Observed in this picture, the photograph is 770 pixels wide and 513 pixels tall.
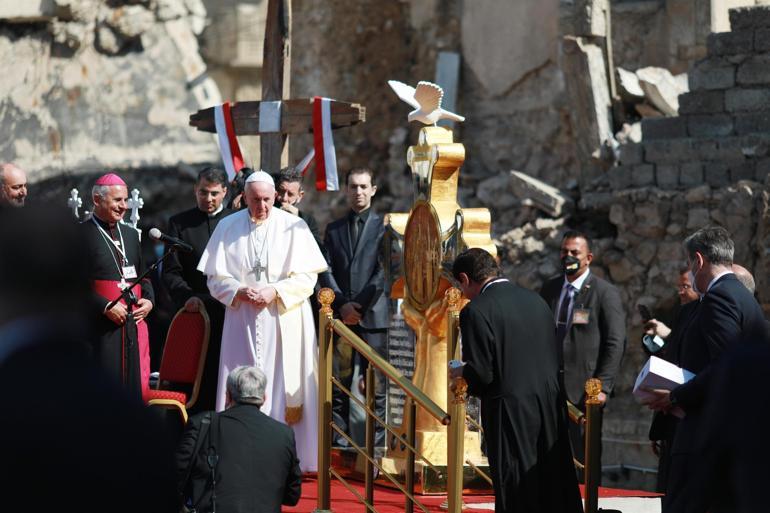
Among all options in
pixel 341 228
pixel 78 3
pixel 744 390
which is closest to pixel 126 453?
pixel 744 390

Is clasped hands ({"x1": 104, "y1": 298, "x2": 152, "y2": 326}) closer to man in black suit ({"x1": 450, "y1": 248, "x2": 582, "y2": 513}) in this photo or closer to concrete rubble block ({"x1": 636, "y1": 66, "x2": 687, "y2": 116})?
man in black suit ({"x1": 450, "y1": 248, "x2": 582, "y2": 513})

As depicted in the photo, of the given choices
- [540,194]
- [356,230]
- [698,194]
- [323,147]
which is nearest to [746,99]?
[698,194]

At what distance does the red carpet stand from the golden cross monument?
15cm

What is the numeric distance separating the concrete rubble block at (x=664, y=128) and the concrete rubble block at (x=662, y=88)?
0.77 m

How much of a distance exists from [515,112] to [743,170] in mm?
3442

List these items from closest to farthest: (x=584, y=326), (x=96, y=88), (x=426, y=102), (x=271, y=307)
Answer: (x=426, y=102) < (x=271, y=307) < (x=584, y=326) < (x=96, y=88)

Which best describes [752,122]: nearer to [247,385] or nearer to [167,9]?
[247,385]

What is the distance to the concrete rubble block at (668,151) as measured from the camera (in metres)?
12.7

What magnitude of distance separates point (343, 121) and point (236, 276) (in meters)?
2.32

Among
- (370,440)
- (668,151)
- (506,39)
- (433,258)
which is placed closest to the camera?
(370,440)

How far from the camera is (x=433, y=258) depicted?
770 centimetres

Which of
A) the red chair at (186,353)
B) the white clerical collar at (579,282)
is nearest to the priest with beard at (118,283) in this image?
the red chair at (186,353)

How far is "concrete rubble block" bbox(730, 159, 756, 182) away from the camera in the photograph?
12.4 m

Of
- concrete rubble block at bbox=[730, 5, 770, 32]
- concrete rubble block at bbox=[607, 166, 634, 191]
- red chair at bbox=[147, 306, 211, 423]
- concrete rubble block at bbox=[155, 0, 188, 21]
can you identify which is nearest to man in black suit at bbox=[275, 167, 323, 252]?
red chair at bbox=[147, 306, 211, 423]
